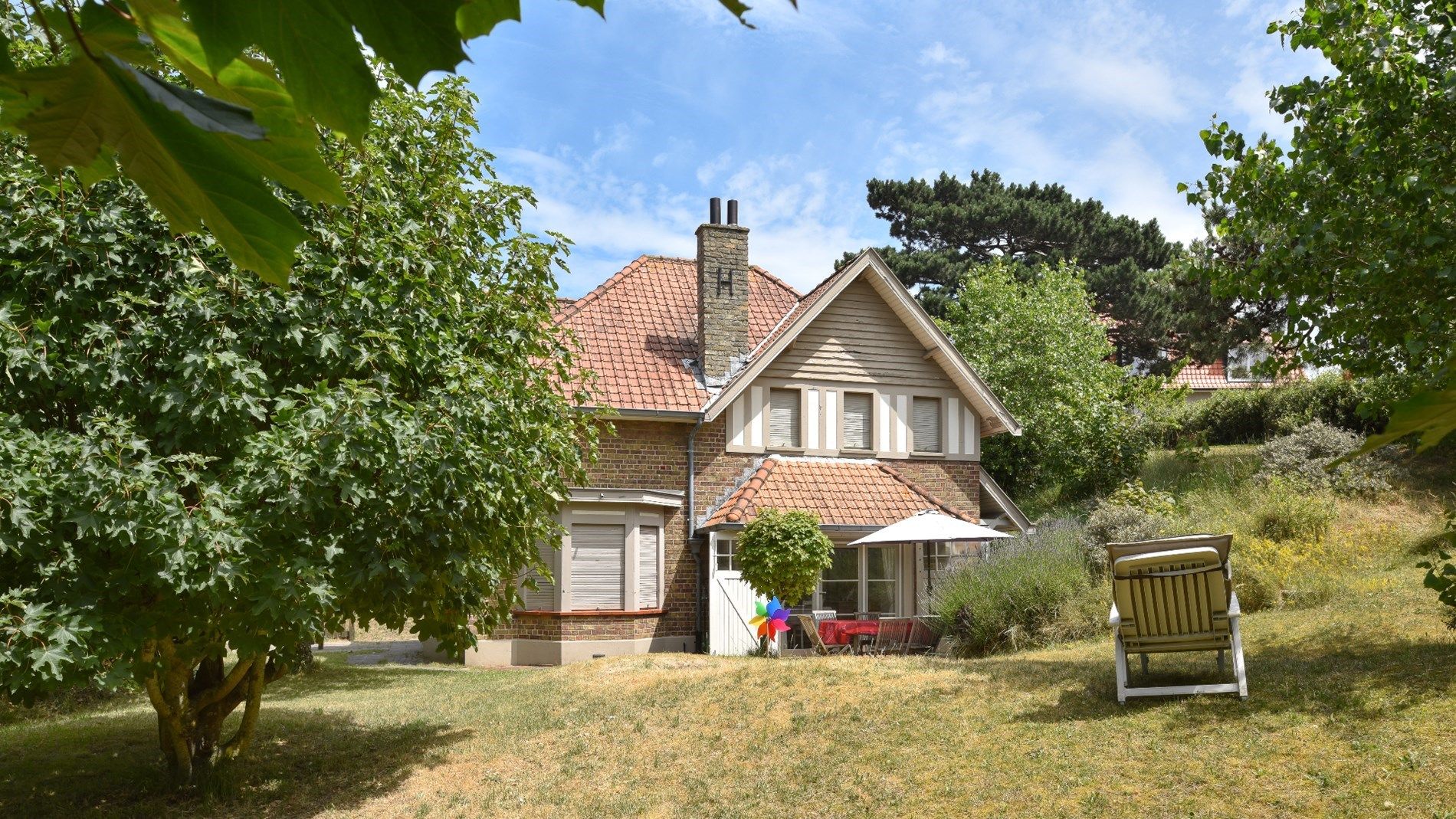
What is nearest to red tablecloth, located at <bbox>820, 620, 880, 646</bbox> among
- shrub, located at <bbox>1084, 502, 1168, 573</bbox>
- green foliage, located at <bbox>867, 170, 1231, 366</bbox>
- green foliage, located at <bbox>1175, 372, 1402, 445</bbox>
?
shrub, located at <bbox>1084, 502, 1168, 573</bbox>

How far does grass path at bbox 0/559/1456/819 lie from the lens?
727cm

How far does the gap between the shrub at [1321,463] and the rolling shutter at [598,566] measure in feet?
38.8

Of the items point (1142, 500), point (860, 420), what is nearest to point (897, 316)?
point (860, 420)

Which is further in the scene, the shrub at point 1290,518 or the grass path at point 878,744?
the shrub at point 1290,518

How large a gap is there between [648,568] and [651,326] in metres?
4.98

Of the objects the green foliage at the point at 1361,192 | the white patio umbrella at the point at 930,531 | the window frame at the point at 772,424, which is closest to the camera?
the green foliage at the point at 1361,192

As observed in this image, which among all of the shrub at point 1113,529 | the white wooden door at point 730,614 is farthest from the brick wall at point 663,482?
the shrub at point 1113,529

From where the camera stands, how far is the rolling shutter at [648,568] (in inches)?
787

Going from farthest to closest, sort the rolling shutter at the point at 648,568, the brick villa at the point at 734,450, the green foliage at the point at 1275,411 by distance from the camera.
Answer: the green foliage at the point at 1275,411, the rolling shutter at the point at 648,568, the brick villa at the point at 734,450

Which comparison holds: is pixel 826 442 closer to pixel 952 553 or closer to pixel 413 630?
pixel 952 553

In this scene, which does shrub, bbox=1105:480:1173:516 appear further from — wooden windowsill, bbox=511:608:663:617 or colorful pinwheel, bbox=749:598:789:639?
wooden windowsill, bbox=511:608:663:617

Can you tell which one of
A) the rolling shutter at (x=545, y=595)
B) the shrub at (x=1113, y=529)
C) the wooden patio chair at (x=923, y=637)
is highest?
the shrub at (x=1113, y=529)

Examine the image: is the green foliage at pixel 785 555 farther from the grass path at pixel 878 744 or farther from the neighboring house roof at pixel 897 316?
the neighboring house roof at pixel 897 316

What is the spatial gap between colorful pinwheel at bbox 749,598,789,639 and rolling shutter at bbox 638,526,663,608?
12.6 feet
